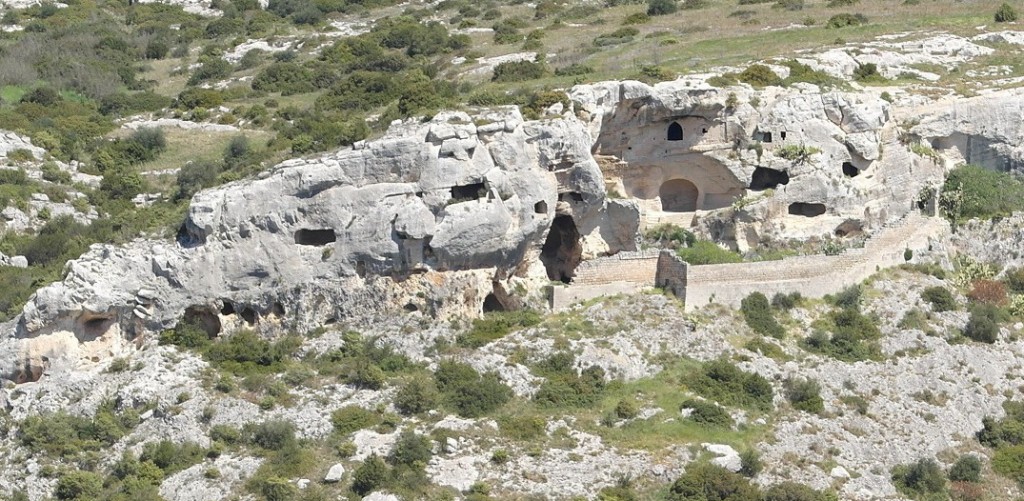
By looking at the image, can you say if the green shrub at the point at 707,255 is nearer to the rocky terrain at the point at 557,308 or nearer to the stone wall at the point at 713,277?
the rocky terrain at the point at 557,308

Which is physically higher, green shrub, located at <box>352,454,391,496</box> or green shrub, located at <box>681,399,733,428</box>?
green shrub, located at <box>352,454,391,496</box>

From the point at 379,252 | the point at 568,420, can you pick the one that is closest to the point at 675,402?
the point at 568,420

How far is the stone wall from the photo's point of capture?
1855 inches

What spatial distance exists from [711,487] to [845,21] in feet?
111

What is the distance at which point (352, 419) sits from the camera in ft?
134

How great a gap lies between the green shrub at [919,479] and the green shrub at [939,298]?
329 inches

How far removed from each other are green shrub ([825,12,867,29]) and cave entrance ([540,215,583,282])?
21191 mm

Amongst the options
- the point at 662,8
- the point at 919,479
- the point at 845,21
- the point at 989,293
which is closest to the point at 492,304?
the point at 919,479

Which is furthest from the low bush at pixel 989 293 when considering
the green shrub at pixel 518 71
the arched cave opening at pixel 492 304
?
the green shrub at pixel 518 71

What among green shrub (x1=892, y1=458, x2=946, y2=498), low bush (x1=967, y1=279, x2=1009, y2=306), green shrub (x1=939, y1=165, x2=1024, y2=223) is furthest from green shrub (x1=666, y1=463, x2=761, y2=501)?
green shrub (x1=939, y1=165, x2=1024, y2=223)

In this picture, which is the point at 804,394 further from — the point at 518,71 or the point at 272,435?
the point at 518,71

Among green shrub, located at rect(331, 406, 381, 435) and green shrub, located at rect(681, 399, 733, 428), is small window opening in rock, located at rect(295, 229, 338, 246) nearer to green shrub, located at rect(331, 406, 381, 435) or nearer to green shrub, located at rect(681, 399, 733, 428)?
green shrub, located at rect(331, 406, 381, 435)

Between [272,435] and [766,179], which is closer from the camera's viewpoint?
[272,435]

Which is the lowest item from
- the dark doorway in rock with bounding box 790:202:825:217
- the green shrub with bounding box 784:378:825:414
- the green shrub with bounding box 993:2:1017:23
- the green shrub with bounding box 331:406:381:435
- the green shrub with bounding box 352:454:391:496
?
the green shrub with bounding box 784:378:825:414
